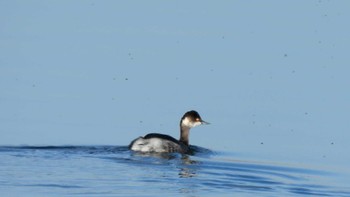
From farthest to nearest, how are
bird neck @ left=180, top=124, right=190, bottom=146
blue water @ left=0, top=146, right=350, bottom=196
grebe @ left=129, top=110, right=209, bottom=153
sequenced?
bird neck @ left=180, top=124, right=190, bottom=146, grebe @ left=129, top=110, right=209, bottom=153, blue water @ left=0, top=146, right=350, bottom=196

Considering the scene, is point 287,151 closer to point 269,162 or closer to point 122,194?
point 269,162

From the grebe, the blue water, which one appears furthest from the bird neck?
the blue water

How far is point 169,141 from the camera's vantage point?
20500 millimetres

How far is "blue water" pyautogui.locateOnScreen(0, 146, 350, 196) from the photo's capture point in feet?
52.3

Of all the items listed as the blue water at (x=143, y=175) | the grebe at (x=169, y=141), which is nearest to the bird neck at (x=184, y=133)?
the grebe at (x=169, y=141)

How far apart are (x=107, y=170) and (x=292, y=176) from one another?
2.52 metres

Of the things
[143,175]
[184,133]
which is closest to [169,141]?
[184,133]

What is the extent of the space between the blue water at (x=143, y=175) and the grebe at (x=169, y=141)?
0.63 ft

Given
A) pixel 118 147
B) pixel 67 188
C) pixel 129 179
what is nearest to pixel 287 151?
pixel 118 147

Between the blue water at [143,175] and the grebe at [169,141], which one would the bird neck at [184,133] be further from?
the blue water at [143,175]

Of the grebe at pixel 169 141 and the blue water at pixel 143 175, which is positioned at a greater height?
the grebe at pixel 169 141

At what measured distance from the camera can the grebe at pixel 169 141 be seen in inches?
781

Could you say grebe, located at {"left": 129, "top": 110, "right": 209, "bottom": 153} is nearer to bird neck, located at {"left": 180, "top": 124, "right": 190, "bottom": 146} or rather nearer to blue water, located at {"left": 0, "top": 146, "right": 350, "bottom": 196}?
bird neck, located at {"left": 180, "top": 124, "right": 190, "bottom": 146}

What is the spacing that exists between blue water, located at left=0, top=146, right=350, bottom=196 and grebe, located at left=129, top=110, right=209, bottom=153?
0.63 ft
